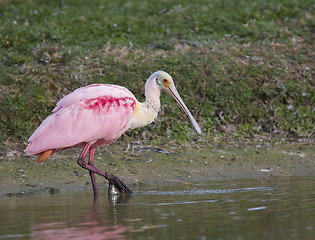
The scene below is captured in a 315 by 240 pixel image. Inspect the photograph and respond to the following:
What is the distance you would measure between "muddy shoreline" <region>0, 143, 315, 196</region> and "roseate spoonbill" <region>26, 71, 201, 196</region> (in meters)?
0.60

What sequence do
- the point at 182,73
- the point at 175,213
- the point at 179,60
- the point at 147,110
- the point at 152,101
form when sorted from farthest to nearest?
the point at 179,60
the point at 182,73
the point at 152,101
the point at 147,110
the point at 175,213

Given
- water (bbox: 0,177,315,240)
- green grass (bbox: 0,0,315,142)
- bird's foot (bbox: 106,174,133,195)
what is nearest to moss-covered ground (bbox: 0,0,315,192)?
green grass (bbox: 0,0,315,142)

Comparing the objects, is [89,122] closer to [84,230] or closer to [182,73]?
[84,230]

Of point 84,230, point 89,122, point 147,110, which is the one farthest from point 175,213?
point 147,110

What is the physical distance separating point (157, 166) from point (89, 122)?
1.53 metres

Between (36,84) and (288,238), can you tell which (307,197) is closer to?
(288,238)

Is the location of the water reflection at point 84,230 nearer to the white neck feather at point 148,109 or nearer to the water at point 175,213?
the water at point 175,213

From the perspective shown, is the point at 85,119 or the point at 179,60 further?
the point at 179,60

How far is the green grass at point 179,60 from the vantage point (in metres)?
10.3

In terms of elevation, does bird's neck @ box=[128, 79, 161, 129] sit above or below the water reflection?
above

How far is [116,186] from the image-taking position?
299 inches

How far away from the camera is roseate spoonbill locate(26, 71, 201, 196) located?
24.3ft

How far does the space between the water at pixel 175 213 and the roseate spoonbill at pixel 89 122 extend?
51 cm

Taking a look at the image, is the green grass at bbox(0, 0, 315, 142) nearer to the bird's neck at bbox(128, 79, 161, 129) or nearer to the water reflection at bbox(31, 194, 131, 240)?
the bird's neck at bbox(128, 79, 161, 129)
